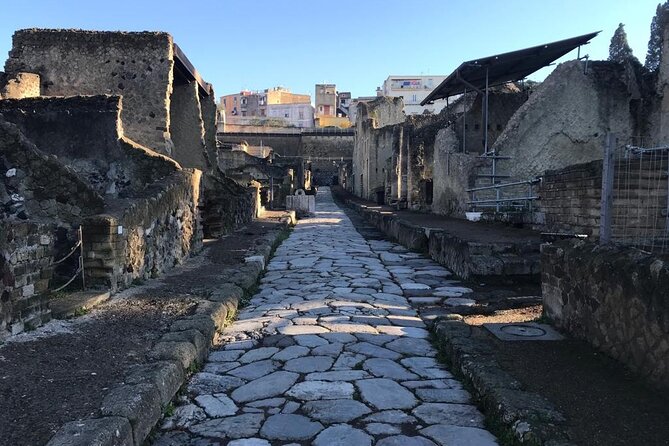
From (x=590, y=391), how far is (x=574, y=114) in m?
9.65

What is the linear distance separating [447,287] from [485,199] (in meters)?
5.84

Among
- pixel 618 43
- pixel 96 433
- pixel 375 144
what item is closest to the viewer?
pixel 96 433

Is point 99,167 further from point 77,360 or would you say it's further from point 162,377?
point 162,377

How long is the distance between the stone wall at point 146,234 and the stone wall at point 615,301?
4.41m

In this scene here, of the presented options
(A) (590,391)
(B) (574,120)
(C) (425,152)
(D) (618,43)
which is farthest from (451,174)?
(D) (618,43)

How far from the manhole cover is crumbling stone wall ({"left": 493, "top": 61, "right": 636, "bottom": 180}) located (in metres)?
7.82

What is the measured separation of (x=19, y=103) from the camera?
916 centimetres

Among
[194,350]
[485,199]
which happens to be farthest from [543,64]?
[194,350]

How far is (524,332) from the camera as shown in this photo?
466cm

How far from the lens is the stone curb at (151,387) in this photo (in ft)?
8.17

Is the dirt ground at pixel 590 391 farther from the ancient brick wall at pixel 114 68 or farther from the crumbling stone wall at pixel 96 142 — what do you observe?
the ancient brick wall at pixel 114 68

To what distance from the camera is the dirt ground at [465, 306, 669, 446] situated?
2677 millimetres

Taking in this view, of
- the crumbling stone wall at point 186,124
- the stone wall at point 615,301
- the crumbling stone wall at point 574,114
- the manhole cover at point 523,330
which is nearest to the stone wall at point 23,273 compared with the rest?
the manhole cover at point 523,330

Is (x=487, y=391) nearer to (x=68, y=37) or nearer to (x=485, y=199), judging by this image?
(x=485, y=199)
